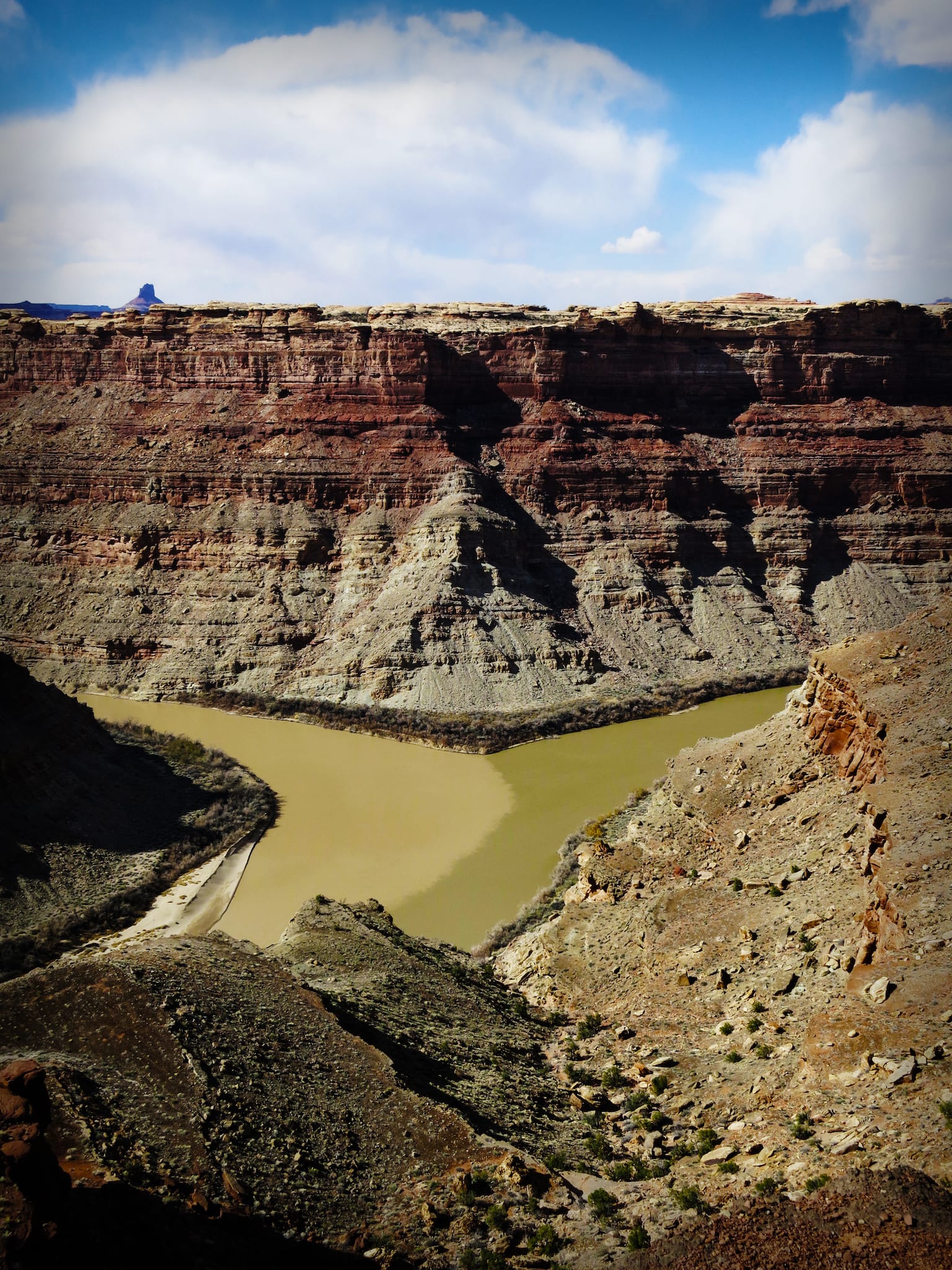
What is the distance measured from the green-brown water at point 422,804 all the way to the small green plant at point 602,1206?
11294mm

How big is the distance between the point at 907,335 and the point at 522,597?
31044 millimetres

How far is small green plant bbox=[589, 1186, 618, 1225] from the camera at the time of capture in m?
9.86

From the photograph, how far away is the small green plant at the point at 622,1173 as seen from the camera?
35.7 feet

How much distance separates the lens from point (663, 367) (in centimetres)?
5431

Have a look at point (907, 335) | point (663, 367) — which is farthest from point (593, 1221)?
point (907, 335)

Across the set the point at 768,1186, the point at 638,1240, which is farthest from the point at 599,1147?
the point at 768,1186

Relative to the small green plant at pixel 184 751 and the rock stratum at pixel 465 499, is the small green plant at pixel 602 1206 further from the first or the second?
the rock stratum at pixel 465 499

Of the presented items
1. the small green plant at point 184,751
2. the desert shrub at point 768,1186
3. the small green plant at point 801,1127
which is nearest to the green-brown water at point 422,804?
the small green plant at point 184,751

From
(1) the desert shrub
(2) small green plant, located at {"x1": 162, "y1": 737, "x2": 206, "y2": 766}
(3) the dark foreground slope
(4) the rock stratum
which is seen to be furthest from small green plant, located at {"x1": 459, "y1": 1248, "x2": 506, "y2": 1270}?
(4) the rock stratum

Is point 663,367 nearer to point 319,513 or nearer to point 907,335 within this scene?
point 907,335

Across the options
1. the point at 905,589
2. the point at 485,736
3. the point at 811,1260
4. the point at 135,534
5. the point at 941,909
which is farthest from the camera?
the point at 905,589

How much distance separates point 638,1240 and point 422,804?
2176cm

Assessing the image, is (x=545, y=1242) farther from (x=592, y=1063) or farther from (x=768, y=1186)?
(x=592, y=1063)

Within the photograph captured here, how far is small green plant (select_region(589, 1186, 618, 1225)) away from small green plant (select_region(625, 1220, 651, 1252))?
64 centimetres
